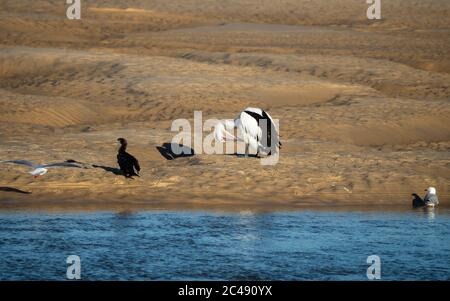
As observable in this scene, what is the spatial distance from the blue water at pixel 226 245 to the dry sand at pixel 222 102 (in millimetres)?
1058

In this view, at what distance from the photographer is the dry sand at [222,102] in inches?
607

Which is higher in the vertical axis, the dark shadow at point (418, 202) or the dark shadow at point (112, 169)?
the dark shadow at point (112, 169)

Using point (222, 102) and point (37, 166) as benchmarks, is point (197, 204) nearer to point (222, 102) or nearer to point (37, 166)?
point (37, 166)

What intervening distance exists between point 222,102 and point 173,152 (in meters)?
5.37

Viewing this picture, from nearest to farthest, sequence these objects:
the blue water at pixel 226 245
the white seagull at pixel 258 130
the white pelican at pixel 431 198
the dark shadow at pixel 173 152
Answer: the blue water at pixel 226 245 → the white pelican at pixel 431 198 → the white seagull at pixel 258 130 → the dark shadow at pixel 173 152

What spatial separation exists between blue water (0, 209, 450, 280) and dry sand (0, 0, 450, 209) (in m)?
1.06

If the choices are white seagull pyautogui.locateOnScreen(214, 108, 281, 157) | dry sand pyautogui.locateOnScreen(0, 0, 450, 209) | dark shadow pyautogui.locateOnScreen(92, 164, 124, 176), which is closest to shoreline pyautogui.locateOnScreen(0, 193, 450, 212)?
dry sand pyautogui.locateOnScreen(0, 0, 450, 209)

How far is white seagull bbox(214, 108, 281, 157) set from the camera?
16109 mm

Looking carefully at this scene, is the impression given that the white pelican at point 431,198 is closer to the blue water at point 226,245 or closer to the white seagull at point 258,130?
the blue water at point 226,245

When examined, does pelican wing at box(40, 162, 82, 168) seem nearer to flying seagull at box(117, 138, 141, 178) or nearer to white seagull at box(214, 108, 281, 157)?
flying seagull at box(117, 138, 141, 178)

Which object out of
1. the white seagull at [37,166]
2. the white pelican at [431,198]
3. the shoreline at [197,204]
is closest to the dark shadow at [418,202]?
the shoreline at [197,204]

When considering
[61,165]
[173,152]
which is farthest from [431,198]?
[61,165]
